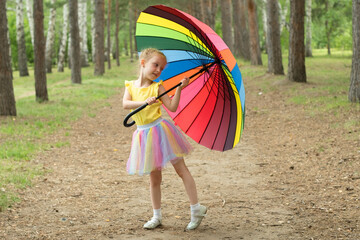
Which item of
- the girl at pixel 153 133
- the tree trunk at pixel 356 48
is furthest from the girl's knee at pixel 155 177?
the tree trunk at pixel 356 48

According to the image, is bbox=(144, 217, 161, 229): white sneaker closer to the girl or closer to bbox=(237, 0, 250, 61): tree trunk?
the girl

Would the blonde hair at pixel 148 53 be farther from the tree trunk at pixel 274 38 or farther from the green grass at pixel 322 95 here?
the tree trunk at pixel 274 38

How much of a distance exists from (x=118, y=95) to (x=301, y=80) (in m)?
7.91

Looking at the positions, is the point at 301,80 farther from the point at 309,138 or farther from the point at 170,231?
the point at 170,231

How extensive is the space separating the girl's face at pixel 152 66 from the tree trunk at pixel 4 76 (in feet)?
28.2

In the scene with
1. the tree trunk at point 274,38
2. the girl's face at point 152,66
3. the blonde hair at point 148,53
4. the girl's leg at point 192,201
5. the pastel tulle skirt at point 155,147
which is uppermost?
the tree trunk at point 274,38

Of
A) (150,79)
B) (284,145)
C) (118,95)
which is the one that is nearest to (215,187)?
(150,79)

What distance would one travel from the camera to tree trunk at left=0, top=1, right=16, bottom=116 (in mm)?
12281

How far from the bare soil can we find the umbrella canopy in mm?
983

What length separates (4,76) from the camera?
12430 mm

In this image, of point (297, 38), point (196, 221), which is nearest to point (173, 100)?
point (196, 221)

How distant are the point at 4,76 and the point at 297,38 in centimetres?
965

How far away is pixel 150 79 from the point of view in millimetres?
4848

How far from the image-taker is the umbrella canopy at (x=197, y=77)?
191 inches
